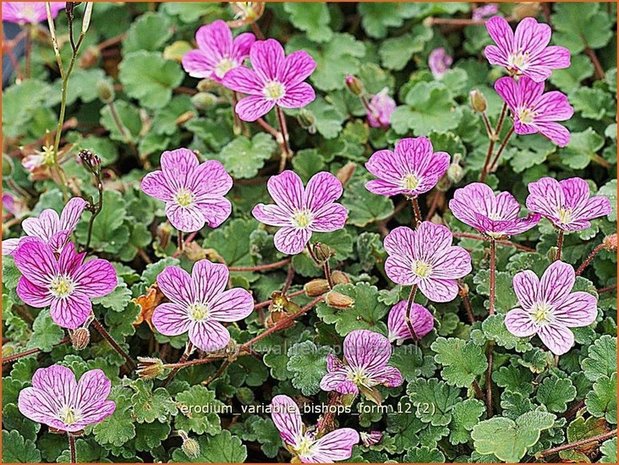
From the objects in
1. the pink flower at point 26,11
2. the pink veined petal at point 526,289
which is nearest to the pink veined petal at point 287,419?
the pink veined petal at point 526,289

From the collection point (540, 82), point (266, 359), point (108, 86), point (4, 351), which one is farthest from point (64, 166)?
point (540, 82)

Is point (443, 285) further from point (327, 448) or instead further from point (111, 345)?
point (111, 345)

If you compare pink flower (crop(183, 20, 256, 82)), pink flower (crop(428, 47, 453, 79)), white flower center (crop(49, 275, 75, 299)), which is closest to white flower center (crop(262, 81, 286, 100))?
pink flower (crop(183, 20, 256, 82))

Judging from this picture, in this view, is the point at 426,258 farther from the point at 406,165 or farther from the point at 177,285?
the point at 177,285

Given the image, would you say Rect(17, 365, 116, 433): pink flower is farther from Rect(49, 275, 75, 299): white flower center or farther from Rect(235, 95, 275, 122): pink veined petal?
Rect(235, 95, 275, 122): pink veined petal

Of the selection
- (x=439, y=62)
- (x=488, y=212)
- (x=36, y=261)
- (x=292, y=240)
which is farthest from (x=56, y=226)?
(x=439, y=62)

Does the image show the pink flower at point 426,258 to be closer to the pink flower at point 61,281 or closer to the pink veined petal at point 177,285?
the pink veined petal at point 177,285
